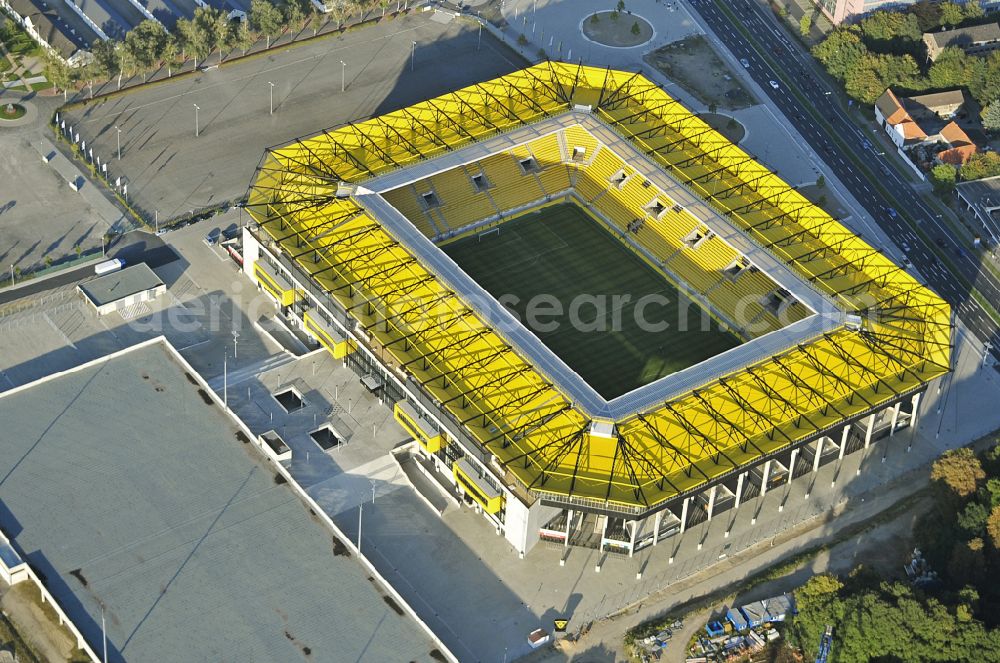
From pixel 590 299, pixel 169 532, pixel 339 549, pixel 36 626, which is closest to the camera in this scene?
pixel 36 626

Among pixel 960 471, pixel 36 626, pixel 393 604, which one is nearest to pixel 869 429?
pixel 960 471

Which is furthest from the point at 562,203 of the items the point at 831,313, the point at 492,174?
the point at 831,313

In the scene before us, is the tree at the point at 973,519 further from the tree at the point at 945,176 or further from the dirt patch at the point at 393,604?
the tree at the point at 945,176

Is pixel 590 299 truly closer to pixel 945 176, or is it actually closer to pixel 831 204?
pixel 831 204

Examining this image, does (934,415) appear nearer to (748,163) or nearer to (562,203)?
(748,163)

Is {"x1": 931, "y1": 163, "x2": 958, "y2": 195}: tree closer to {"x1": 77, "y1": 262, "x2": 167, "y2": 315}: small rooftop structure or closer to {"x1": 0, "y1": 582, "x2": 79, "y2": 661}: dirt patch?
{"x1": 77, "y1": 262, "x2": 167, "y2": 315}: small rooftop structure

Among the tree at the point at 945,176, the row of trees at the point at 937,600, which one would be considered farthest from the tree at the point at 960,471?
the tree at the point at 945,176
